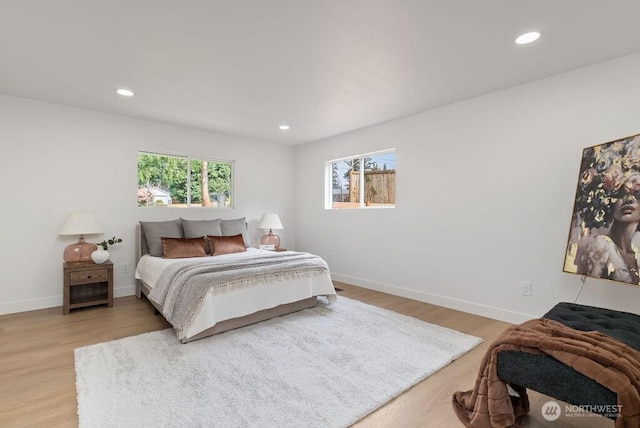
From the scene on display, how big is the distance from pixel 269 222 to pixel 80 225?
2499 millimetres

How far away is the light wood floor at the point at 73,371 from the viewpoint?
1.74m

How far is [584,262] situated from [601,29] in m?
1.69

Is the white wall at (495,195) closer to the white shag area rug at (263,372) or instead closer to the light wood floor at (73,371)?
the light wood floor at (73,371)

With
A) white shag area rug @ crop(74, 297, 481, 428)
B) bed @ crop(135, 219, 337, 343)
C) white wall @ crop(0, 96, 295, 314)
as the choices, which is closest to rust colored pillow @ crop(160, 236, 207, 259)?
bed @ crop(135, 219, 337, 343)

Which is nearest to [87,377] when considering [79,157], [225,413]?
[225,413]

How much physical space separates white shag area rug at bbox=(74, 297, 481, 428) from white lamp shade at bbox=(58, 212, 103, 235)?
158 centimetres

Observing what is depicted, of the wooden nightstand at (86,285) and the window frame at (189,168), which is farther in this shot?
the window frame at (189,168)

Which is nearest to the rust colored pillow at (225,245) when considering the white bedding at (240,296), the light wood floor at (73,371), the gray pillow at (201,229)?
the gray pillow at (201,229)

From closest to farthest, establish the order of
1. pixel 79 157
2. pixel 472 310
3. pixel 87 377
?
pixel 87 377 → pixel 472 310 → pixel 79 157

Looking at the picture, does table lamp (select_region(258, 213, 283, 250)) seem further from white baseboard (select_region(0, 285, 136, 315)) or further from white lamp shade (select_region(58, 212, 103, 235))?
white baseboard (select_region(0, 285, 136, 315))

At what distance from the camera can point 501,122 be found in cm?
325

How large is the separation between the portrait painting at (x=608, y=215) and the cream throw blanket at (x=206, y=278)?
7.88ft

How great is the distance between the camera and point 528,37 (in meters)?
2.26

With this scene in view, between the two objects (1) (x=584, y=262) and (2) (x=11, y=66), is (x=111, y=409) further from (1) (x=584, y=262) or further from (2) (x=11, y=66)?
(1) (x=584, y=262)
